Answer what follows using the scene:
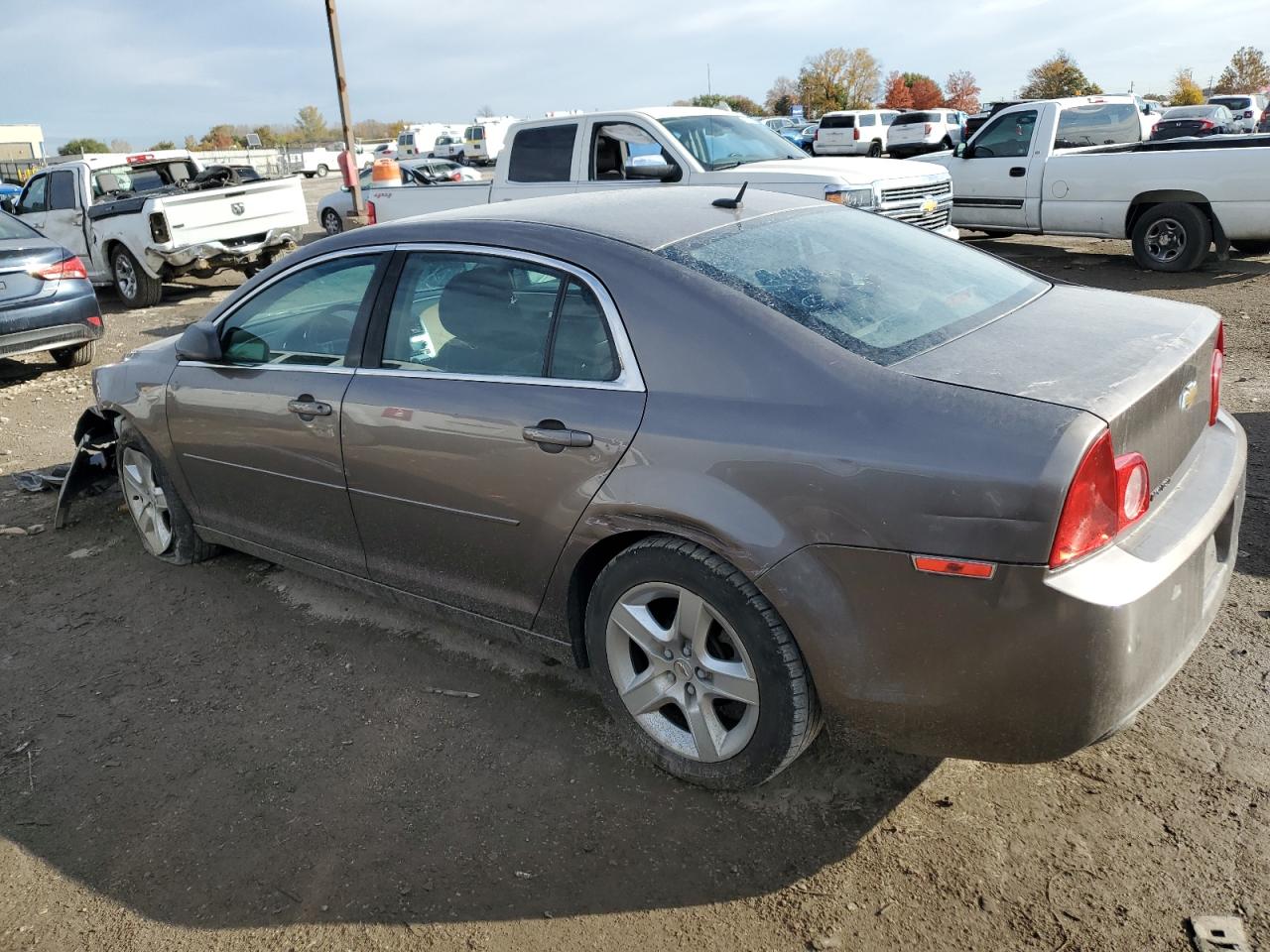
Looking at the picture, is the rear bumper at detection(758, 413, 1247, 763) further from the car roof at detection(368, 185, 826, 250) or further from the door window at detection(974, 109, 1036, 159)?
the door window at detection(974, 109, 1036, 159)

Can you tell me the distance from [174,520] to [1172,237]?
10.2m

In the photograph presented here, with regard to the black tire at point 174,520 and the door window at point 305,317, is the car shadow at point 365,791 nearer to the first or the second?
the black tire at point 174,520

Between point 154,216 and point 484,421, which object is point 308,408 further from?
point 154,216

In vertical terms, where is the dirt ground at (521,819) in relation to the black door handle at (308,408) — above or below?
below

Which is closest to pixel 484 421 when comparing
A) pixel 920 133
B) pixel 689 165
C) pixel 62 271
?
pixel 689 165

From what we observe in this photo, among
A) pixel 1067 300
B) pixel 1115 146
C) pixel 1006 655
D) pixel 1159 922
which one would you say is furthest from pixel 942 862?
pixel 1115 146

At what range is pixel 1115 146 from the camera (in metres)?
11.9

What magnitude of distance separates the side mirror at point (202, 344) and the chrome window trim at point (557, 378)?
89 centimetres

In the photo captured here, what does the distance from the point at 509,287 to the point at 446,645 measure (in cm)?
150

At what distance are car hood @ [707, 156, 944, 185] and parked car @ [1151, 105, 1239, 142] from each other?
16.0 meters

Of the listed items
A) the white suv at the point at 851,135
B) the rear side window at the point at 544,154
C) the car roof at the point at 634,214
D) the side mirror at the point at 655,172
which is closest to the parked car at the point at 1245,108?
the white suv at the point at 851,135

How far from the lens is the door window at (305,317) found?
11.9 ft

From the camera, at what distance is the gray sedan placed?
2242 millimetres

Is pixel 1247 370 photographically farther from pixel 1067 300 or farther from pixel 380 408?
pixel 380 408
